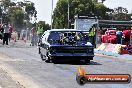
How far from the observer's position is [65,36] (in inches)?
720

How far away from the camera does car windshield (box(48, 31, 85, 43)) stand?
59.8 feet

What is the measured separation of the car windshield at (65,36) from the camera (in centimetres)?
1822

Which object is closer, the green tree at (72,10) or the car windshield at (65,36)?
the car windshield at (65,36)

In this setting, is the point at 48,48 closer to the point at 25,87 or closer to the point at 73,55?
the point at 73,55

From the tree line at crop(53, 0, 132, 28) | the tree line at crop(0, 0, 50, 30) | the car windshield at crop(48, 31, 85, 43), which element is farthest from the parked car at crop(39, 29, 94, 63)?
the tree line at crop(0, 0, 50, 30)

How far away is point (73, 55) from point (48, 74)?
4.69 metres

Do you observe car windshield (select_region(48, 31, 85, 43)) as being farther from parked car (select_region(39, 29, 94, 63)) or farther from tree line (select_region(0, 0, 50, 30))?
tree line (select_region(0, 0, 50, 30))

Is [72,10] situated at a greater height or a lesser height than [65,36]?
greater

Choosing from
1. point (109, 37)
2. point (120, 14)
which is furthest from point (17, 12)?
point (109, 37)

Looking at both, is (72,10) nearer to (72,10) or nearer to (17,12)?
(72,10)

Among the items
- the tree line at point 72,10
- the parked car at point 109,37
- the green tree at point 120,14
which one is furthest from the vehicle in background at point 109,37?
the green tree at point 120,14

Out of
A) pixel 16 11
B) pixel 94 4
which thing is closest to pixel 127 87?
pixel 94 4

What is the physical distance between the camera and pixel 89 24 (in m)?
39.9

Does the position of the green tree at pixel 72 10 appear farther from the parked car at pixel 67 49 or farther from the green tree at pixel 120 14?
the parked car at pixel 67 49
